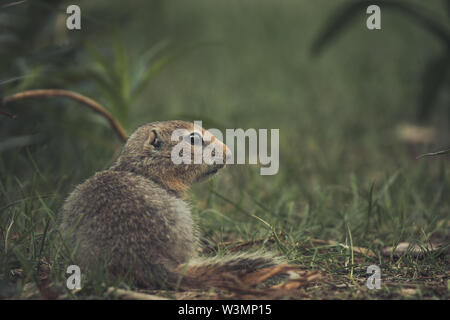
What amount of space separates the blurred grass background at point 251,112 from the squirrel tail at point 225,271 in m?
0.26

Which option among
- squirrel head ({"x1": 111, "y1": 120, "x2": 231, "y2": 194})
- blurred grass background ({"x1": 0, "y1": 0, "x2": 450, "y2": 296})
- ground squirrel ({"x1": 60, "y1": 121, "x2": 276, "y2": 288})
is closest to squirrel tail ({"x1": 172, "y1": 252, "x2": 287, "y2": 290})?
ground squirrel ({"x1": 60, "y1": 121, "x2": 276, "y2": 288})

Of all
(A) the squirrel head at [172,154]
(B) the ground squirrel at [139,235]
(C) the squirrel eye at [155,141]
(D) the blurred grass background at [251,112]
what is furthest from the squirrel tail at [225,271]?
(C) the squirrel eye at [155,141]

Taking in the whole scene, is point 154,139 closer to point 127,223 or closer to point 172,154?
point 172,154

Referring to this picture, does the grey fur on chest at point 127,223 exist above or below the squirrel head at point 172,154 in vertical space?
below

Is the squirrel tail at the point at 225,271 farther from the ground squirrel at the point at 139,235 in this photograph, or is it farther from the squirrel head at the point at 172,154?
the squirrel head at the point at 172,154

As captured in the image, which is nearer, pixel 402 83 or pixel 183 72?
pixel 402 83

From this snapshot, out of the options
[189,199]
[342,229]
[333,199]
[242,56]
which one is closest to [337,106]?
[242,56]

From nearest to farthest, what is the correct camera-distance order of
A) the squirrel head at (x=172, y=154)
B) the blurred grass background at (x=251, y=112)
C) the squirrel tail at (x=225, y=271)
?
the squirrel tail at (x=225, y=271)
the squirrel head at (x=172, y=154)
the blurred grass background at (x=251, y=112)

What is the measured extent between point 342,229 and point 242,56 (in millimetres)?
4328

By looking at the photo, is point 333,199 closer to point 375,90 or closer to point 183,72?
point 375,90

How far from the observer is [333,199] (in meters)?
3.39

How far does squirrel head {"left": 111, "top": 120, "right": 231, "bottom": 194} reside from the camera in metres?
2.50

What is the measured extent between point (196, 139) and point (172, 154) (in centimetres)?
13

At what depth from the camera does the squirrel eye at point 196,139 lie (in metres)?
2.51
